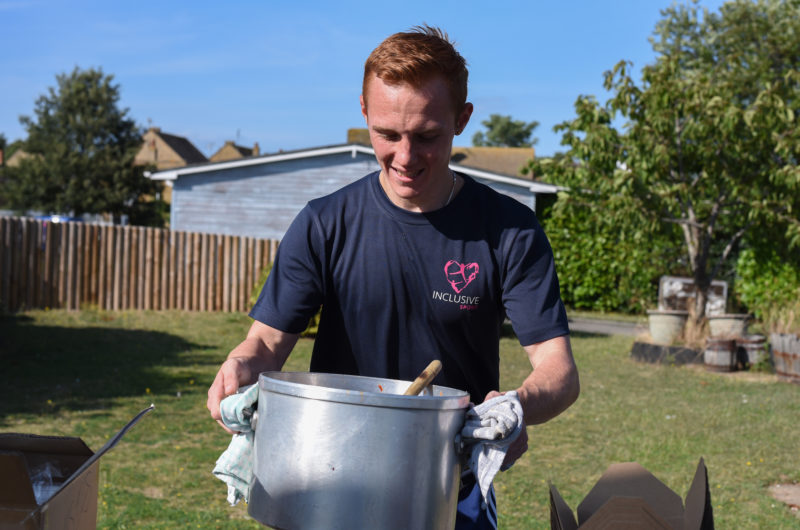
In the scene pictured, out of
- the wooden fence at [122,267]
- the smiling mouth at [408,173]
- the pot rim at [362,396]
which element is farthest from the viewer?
the wooden fence at [122,267]

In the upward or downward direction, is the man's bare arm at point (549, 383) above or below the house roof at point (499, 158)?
below

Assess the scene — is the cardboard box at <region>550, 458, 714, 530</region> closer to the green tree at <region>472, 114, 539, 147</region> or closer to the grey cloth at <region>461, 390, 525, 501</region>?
the grey cloth at <region>461, 390, 525, 501</region>

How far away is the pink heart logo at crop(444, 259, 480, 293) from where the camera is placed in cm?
232

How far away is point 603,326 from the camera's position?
17812mm

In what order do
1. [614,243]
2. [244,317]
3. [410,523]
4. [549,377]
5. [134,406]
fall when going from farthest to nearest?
[614,243]
[244,317]
[134,406]
[549,377]
[410,523]

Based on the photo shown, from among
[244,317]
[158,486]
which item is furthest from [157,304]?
[158,486]

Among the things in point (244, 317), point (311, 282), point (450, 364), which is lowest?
point (244, 317)

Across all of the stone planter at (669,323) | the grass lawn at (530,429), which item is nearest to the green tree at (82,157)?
the grass lawn at (530,429)

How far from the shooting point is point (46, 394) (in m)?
8.08

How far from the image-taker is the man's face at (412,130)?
2090 millimetres

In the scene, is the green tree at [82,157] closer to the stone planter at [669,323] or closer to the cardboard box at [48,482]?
the stone planter at [669,323]

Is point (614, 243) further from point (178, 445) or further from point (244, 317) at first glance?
point (178, 445)

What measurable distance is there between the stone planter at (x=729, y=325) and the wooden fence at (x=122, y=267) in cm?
811

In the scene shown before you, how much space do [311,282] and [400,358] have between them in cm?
34
